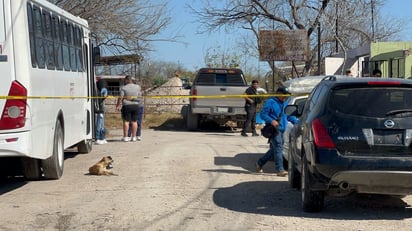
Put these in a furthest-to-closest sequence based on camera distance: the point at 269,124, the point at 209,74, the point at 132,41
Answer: the point at 132,41
the point at 209,74
the point at 269,124

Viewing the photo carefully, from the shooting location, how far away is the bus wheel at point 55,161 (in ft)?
33.4

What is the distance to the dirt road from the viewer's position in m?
7.28

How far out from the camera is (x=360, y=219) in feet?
24.6

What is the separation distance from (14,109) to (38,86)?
75cm

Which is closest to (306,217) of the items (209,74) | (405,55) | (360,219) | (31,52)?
(360,219)

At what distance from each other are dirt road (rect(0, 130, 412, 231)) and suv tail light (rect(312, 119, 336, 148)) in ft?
3.01

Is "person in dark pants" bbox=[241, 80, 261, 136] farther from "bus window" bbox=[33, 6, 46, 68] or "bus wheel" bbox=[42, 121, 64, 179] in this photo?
"bus window" bbox=[33, 6, 46, 68]

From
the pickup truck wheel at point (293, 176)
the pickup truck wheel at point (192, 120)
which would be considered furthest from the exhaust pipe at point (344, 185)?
the pickup truck wheel at point (192, 120)

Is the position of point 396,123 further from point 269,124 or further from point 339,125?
point 269,124

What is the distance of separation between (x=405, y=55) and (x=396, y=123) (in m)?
21.2

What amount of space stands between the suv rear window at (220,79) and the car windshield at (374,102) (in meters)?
14.2

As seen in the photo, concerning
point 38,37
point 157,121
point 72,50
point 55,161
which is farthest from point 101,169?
point 157,121

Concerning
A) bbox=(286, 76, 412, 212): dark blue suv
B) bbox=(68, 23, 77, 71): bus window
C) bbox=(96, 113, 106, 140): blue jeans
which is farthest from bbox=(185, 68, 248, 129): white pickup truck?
bbox=(286, 76, 412, 212): dark blue suv

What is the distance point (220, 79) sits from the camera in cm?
2183
